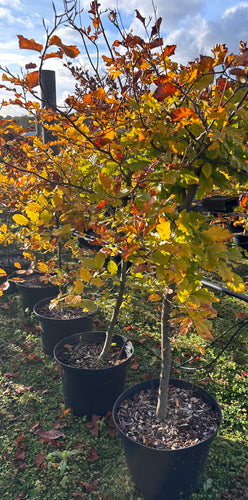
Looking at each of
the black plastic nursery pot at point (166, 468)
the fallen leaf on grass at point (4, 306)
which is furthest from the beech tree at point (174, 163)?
the fallen leaf on grass at point (4, 306)

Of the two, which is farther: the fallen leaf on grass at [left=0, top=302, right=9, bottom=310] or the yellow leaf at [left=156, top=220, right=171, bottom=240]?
the fallen leaf on grass at [left=0, top=302, right=9, bottom=310]

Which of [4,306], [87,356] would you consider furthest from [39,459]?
[4,306]

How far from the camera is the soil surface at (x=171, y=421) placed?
216 centimetres

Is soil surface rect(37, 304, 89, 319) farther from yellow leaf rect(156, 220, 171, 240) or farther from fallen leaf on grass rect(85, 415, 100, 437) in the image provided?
yellow leaf rect(156, 220, 171, 240)

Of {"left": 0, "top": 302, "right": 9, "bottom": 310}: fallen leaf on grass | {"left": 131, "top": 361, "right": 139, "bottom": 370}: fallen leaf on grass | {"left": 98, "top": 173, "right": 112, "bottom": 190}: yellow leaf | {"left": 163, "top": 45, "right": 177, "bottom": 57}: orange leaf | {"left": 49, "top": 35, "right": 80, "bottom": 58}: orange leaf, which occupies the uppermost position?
{"left": 163, "top": 45, "right": 177, "bottom": 57}: orange leaf

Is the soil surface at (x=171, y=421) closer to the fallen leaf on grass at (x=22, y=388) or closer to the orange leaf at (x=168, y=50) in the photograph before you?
the fallen leaf on grass at (x=22, y=388)

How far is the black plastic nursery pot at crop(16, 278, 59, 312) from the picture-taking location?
14.5 feet

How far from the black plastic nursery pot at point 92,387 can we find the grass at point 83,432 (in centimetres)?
11

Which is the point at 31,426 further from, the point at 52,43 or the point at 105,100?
the point at 52,43

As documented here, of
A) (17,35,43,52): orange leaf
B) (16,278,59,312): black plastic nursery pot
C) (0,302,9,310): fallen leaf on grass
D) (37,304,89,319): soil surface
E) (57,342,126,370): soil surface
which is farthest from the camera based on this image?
(0,302,9,310): fallen leaf on grass

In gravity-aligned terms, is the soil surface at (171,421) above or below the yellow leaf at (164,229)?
below

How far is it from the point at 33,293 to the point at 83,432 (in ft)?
6.90

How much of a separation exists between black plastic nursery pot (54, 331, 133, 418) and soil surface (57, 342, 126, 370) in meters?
0.10

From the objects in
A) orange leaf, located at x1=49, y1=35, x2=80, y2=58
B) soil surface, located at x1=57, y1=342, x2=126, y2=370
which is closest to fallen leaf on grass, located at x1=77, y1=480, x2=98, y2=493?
soil surface, located at x1=57, y1=342, x2=126, y2=370
